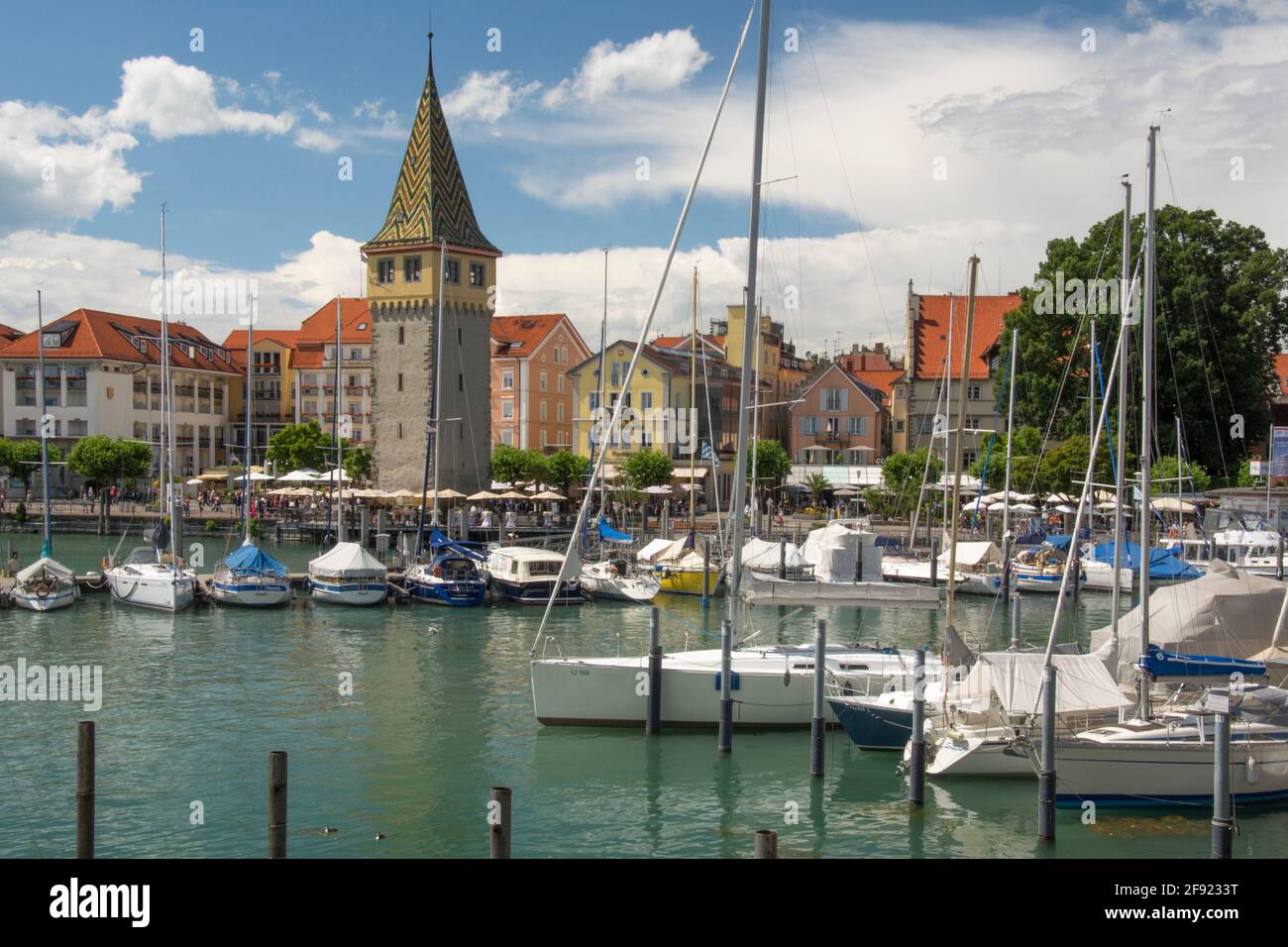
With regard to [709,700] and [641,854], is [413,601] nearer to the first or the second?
[709,700]

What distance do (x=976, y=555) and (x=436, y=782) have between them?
34496 millimetres

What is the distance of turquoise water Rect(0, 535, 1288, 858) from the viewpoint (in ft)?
67.7

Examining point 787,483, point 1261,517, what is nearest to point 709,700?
point 1261,517

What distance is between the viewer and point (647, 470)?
81188 mm

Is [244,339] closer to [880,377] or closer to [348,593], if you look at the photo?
[880,377]

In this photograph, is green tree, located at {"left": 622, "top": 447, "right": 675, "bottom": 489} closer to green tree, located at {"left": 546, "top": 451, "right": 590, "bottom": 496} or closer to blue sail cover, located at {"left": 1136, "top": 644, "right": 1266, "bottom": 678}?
green tree, located at {"left": 546, "top": 451, "right": 590, "bottom": 496}

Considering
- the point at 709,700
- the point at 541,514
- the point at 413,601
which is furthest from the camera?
the point at 541,514

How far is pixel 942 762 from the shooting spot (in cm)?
2339

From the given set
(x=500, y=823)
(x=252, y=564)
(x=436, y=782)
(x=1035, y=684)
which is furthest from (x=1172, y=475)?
(x=500, y=823)

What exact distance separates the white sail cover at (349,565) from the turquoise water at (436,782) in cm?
1037

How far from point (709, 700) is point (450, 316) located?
57874 mm

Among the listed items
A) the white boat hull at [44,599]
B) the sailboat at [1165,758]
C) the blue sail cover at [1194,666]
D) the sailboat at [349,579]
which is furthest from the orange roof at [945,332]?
the sailboat at [1165,758]

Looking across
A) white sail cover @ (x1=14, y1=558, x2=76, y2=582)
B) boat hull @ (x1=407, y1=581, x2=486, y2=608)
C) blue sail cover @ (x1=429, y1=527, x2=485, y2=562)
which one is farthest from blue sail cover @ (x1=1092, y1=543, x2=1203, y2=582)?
white sail cover @ (x1=14, y1=558, x2=76, y2=582)
